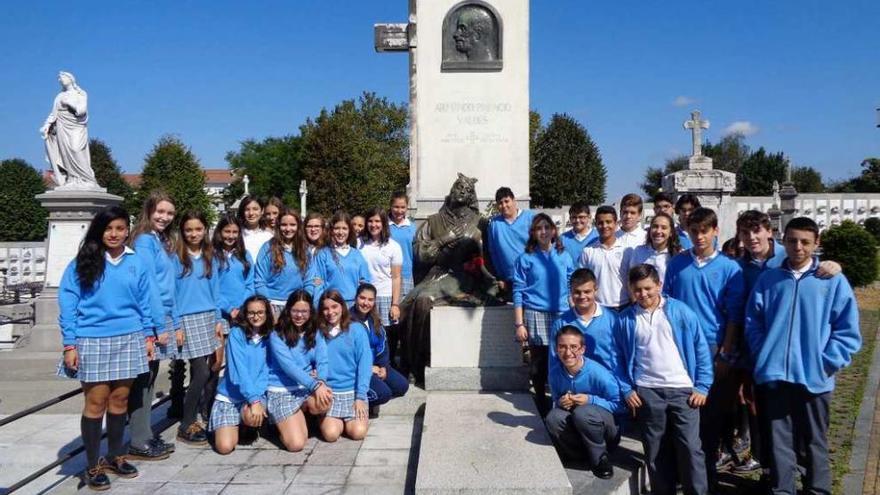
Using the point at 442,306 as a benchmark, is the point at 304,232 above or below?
above

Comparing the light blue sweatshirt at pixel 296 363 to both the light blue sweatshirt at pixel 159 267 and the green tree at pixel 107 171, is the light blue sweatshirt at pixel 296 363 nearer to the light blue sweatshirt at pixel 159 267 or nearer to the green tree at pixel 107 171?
the light blue sweatshirt at pixel 159 267

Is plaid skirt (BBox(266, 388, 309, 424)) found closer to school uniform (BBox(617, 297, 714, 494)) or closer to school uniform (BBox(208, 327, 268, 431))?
school uniform (BBox(208, 327, 268, 431))

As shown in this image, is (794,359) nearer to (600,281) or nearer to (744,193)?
(600,281)

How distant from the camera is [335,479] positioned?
4090mm

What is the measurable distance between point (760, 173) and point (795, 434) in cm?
5403

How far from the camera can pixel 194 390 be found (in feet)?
16.0

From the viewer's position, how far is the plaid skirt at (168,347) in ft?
14.4

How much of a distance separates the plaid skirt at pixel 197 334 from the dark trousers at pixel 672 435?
3.04 meters

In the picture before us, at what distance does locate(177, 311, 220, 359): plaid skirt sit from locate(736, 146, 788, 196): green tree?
52.9 meters

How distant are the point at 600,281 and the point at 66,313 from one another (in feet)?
11.5

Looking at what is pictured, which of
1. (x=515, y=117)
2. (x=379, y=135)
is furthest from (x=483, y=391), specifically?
(x=379, y=135)

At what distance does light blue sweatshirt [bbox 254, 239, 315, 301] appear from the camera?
17.1 feet

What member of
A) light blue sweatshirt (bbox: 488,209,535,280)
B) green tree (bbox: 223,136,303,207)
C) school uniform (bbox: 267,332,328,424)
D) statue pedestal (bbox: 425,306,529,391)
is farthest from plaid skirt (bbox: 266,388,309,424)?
green tree (bbox: 223,136,303,207)

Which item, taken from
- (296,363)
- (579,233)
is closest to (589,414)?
(579,233)
